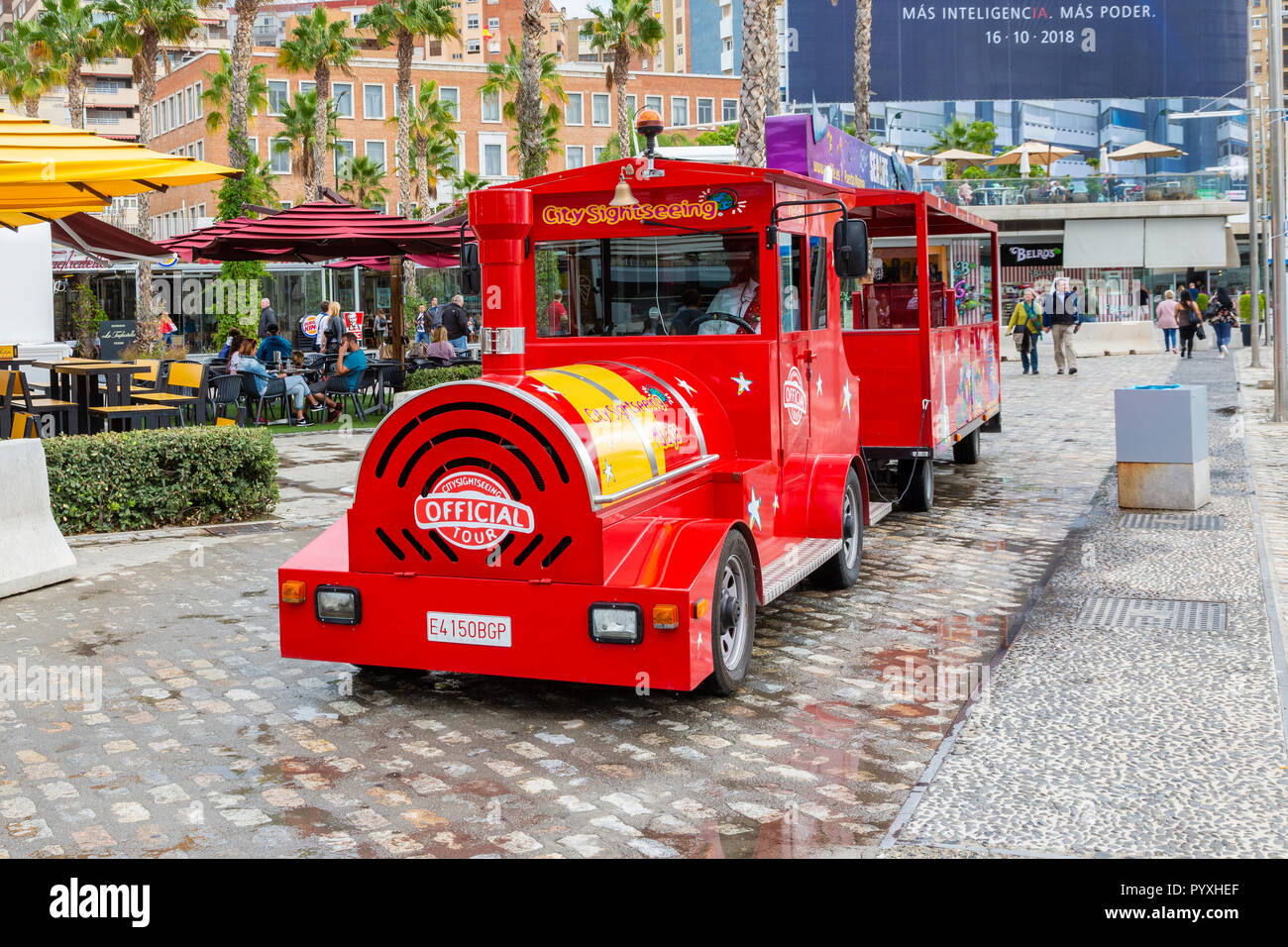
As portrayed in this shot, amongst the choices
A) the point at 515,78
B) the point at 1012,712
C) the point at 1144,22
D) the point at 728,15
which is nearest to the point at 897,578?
the point at 1012,712

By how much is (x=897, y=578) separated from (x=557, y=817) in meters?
4.46

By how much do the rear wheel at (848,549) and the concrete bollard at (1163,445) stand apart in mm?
3342

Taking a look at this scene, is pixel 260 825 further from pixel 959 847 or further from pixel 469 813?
pixel 959 847

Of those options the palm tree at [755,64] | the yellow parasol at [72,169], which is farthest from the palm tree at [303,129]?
the yellow parasol at [72,169]

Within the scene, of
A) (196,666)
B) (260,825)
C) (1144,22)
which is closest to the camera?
(260,825)

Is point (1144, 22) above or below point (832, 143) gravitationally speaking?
above

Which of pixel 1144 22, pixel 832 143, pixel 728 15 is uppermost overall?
pixel 728 15

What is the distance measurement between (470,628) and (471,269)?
2.44 metres

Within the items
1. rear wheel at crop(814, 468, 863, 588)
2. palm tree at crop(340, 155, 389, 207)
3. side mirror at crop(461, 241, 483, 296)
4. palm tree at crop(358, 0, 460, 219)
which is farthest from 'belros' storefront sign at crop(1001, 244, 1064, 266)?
side mirror at crop(461, 241, 483, 296)

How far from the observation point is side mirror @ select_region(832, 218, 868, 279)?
23.3 feet

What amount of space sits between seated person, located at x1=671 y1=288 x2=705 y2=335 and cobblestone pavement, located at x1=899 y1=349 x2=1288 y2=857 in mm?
2337

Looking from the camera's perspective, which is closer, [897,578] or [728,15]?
[897,578]

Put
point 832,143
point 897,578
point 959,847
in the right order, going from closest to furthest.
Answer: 1. point 959,847
2. point 897,578
3. point 832,143
